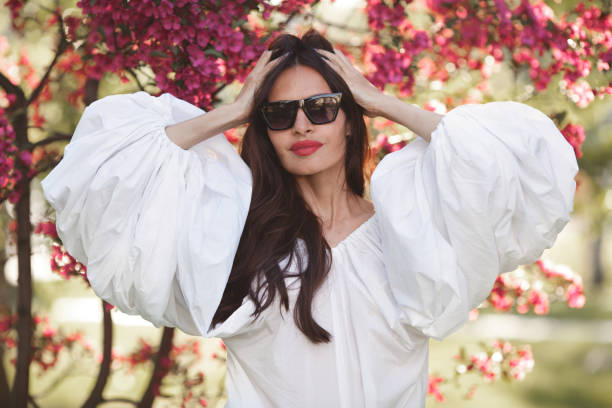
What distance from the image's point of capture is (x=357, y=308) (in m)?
2.05

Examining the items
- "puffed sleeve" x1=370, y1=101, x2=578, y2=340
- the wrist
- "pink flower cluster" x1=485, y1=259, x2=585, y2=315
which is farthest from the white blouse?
"pink flower cluster" x1=485, y1=259, x2=585, y2=315

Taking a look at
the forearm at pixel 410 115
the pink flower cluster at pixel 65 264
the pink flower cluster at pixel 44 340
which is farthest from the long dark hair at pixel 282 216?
the pink flower cluster at pixel 44 340

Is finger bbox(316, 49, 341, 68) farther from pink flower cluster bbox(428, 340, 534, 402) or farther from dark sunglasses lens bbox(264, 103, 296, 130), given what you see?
pink flower cluster bbox(428, 340, 534, 402)

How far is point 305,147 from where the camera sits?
2195 mm

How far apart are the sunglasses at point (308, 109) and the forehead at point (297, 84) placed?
0.06m

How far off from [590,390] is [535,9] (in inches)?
235

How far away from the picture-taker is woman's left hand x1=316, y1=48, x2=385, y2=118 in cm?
220

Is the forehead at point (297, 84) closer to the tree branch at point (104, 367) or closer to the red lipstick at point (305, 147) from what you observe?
the red lipstick at point (305, 147)

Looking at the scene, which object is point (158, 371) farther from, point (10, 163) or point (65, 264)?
point (10, 163)

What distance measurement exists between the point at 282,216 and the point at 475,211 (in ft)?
2.20

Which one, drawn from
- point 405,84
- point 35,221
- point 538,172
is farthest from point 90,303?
point 538,172

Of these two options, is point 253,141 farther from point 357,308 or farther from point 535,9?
point 535,9

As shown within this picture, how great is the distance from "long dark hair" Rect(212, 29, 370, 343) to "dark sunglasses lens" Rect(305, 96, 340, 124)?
10 cm

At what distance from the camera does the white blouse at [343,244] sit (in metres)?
1.87
